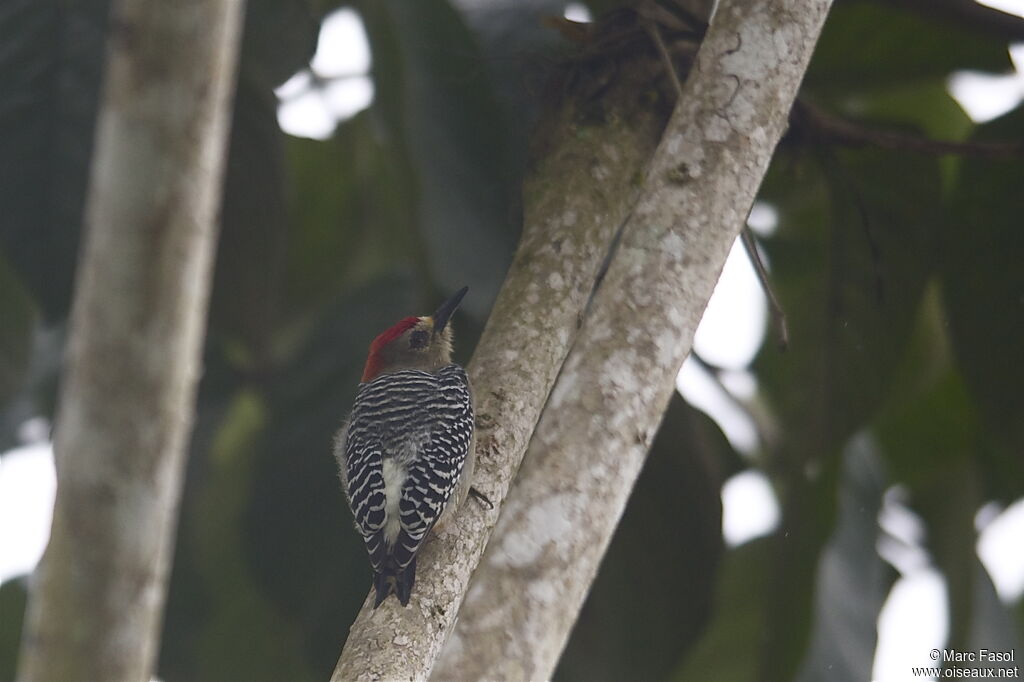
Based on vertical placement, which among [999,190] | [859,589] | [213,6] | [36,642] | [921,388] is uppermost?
[213,6]

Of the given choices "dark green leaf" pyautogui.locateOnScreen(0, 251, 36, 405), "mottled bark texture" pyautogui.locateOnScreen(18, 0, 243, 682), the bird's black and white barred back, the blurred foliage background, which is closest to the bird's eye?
the blurred foliage background

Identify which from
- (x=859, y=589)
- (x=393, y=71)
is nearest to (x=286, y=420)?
(x=393, y=71)

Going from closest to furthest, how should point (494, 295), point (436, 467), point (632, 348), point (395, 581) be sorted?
point (632, 348) < point (395, 581) < point (436, 467) < point (494, 295)

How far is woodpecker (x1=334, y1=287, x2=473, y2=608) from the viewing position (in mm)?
3260

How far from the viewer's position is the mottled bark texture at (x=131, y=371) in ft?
4.78

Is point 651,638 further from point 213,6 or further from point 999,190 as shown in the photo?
point 213,6

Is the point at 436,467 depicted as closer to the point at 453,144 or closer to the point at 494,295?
the point at 494,295

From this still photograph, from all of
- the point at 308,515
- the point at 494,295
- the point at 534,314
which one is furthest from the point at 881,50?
the point at 308,515

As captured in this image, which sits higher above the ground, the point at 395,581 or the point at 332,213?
the point at 332,213

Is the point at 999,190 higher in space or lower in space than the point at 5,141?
lower

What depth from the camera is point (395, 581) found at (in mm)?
2988

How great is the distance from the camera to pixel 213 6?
157 cm

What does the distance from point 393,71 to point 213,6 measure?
102 inches

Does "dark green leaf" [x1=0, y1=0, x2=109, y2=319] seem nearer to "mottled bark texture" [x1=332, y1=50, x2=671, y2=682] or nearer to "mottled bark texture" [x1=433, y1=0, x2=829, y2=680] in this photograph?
"mottled bark texture" [x1=332, y1=50, x2=671, y2=682]
